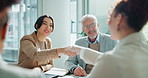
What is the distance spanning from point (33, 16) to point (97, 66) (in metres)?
3.45

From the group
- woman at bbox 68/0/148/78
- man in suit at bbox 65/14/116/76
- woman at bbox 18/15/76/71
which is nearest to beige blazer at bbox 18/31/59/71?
woman at bbox 18/15/76/71

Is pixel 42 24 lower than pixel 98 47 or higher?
higher

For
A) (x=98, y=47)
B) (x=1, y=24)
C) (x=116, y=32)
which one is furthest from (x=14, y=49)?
(x=1, y=24)

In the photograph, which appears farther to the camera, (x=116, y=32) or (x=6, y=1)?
(x=116, y=32)

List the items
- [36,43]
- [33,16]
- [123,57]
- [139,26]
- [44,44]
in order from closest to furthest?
1. [123,57]
2. [139,26]
3. [36,43]
4. [44,44]
5. [33,16]

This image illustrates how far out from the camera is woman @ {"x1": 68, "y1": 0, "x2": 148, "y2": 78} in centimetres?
90

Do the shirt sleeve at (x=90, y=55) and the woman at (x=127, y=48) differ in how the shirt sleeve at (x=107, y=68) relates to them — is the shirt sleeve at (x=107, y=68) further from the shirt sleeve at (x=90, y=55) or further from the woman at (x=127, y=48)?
the shirt sleeve at (x=90, y=55)

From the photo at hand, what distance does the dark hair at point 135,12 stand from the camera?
98 centimetres

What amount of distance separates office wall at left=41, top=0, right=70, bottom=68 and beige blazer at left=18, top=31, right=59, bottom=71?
168 centimetres

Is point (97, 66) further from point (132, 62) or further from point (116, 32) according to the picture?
point (116, 32)

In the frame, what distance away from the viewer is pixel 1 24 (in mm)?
528

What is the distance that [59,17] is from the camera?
13.3ft

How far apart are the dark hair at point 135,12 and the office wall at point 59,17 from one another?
10.1 ft

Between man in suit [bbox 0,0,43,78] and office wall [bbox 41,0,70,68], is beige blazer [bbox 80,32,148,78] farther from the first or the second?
office wall [bbox 41,0,70,68]
